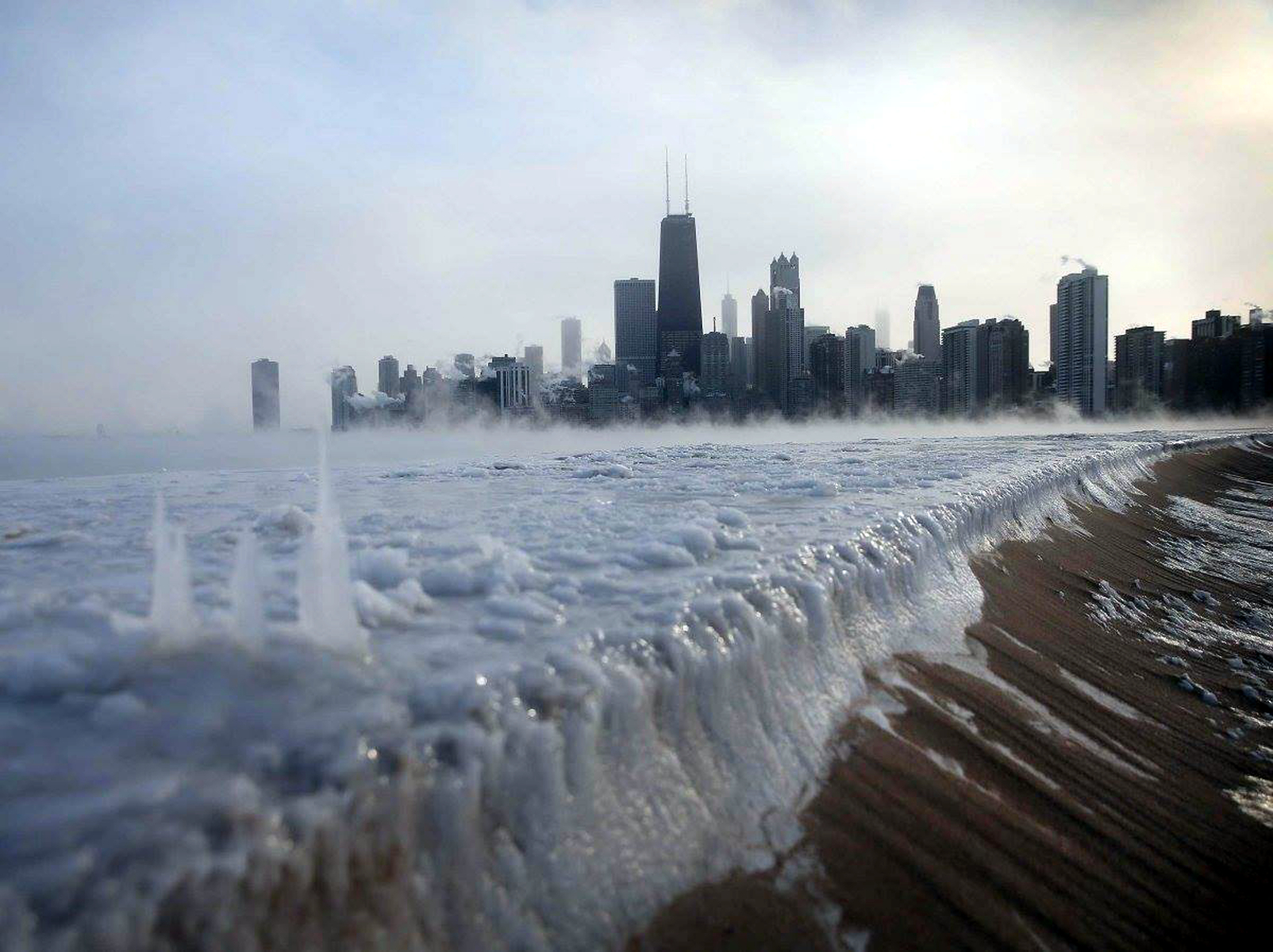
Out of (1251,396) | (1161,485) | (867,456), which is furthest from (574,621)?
(1251,396)

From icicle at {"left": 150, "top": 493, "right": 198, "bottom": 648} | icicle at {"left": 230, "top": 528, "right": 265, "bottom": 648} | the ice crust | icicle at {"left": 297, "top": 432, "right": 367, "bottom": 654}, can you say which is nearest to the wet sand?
the ice crust

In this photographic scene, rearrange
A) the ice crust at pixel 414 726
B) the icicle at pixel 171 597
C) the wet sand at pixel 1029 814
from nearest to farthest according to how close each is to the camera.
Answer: the ice crust at pixel 414 726, the wet sand at pixel 1029 814, the icicle at pixel 171 597

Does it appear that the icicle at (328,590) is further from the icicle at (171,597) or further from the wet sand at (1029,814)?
the wet sand at (1029,814)

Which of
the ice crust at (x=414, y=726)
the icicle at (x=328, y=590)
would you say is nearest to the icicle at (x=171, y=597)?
the ice crust at (x=414, y=726)

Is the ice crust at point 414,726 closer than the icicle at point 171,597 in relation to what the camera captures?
Yes

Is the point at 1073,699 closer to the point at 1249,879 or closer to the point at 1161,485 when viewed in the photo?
the point at 1249,879

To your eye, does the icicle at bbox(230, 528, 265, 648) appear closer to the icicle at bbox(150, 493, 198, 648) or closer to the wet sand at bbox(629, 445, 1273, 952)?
the icicle at bbox(150, 493, 198, 648)

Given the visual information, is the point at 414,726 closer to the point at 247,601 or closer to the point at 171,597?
the point at 247,601
